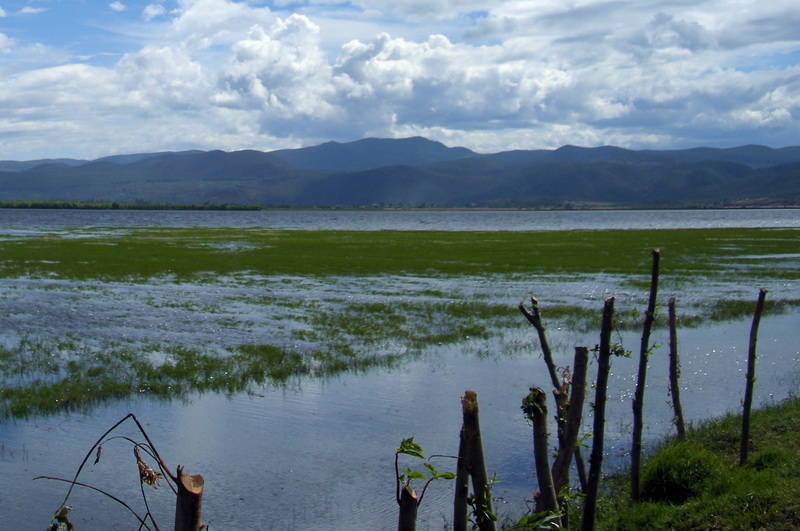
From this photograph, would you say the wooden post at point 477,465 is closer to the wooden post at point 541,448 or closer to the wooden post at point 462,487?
the wooden post at point 462,487

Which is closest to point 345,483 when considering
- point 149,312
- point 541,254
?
point 149,312

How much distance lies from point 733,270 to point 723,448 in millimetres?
36102

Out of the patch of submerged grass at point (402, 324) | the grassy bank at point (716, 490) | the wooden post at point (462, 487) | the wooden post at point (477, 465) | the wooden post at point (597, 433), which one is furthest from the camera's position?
the patch of submerged grass at point (402, 324)

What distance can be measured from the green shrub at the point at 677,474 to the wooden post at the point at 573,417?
3313 millimetres

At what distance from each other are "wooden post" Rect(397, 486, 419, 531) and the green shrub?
586 centimetres

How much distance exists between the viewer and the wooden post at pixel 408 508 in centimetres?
532

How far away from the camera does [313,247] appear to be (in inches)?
2581

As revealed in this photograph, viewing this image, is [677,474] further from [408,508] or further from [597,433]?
[408,508]

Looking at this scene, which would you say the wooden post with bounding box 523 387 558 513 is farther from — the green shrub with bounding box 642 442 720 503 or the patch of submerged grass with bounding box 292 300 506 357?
the patch of submerged grass with bounding box 292 300 506 357

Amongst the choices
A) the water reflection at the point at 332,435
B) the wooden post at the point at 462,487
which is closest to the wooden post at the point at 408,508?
the wooden post at the point at 462,487

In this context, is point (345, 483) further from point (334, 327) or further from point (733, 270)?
point (733, 270)

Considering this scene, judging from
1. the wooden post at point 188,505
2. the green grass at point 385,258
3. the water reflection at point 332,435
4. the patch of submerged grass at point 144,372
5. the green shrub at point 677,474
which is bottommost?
the water reflection at point 332,435

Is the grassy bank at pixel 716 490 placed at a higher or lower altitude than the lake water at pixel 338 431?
higher

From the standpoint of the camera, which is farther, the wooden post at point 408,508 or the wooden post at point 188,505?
the wooden post at point 408,508
